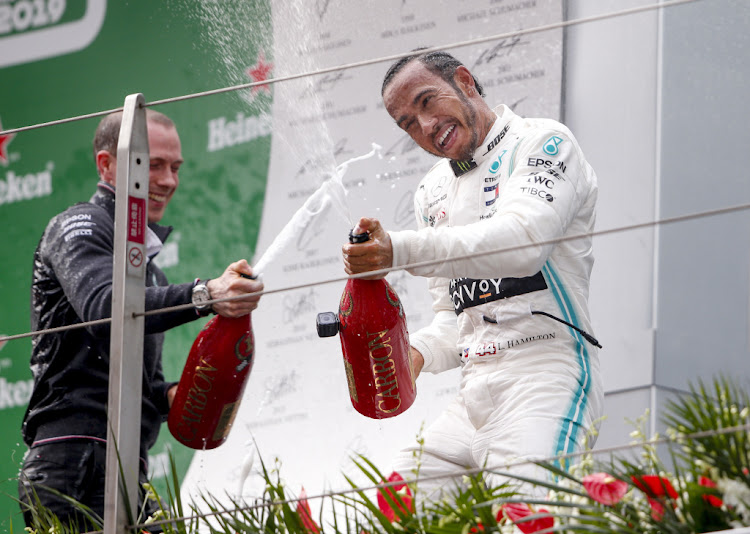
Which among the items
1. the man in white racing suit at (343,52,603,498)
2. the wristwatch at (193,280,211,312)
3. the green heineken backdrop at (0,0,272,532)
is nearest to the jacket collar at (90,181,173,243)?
the green heineken backdrop at (0,0,272,532)

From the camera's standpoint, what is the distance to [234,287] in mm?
1595

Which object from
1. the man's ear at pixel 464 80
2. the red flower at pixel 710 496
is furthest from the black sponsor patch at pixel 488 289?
the red flower at pixel 710 496

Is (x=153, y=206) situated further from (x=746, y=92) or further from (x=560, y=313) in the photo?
(x=746, y=92)

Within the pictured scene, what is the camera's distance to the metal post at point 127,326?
131 cm

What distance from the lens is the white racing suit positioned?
1.46m

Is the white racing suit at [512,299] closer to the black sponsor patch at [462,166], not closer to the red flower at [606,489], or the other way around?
the black sponsor patch at [462,166]

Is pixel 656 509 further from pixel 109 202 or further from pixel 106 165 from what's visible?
pixel 106 165

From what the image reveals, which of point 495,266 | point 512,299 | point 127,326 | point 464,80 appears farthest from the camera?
point 464,80

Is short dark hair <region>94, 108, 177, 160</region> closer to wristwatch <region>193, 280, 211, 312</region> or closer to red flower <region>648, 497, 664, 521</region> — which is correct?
wristwatch <region>193, 280, 211, 312</region>

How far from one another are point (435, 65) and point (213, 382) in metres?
0.57

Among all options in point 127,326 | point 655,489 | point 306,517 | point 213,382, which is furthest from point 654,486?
point 213,382

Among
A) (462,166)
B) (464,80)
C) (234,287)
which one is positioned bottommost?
(234,287)

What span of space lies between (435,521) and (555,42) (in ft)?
2.84

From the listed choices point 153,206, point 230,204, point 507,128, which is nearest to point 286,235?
point 153,206
